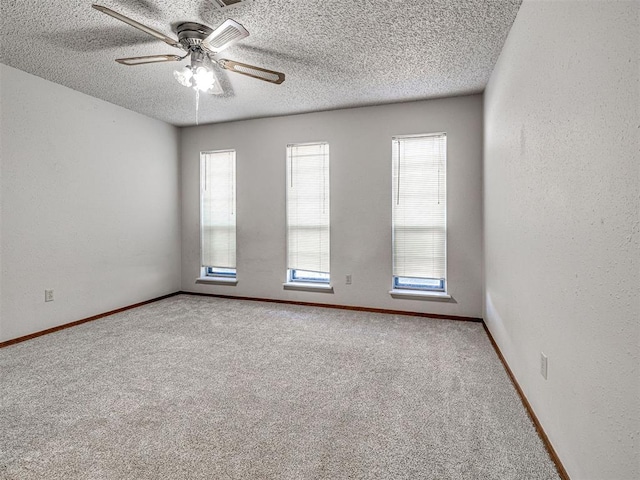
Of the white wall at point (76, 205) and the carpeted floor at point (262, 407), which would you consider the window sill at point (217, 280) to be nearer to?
the white wall at point (76, 205)

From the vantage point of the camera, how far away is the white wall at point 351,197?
12.8 feet

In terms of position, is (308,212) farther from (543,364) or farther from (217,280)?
(543,364)

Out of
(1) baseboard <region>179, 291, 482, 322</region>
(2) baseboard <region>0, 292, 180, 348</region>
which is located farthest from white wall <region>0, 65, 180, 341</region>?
(1) baseboard <region>179, 291, 482, 322</region>

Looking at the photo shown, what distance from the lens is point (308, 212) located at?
15.0 ft

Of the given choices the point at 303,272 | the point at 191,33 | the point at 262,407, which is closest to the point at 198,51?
the point at 191,33

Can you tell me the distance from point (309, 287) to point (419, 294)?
1.46 metres

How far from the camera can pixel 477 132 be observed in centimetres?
382

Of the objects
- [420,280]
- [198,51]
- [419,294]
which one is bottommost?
[419,294]

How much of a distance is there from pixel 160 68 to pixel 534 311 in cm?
369

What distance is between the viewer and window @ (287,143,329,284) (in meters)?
4.49

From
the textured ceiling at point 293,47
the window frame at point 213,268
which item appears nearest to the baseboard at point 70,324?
the window frame at point 213,268

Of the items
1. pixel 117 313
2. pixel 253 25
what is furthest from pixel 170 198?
pixel 253 25

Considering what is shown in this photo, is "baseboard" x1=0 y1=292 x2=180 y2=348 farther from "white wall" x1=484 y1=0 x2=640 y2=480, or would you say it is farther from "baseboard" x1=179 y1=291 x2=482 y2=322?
"white wall" x1=484 y1=0 x2=640 y2=480

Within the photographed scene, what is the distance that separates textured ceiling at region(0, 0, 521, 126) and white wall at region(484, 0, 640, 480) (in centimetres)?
62
